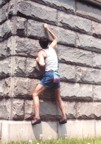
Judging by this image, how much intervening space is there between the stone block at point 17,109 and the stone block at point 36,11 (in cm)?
156

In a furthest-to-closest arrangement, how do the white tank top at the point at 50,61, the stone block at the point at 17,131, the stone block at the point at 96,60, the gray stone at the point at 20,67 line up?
1. the stone block at the point at 96,60
2. the white tank top at the point at 50,61
3. the gray stone at the point at 20,67
4. the stone block at the point at 17,131

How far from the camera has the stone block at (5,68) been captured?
262 inches

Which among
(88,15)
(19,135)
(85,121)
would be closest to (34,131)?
(19,135)

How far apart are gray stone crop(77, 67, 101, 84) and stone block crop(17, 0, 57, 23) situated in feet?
3.90

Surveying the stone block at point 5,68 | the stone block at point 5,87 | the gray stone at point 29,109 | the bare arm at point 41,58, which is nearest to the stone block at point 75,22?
the bare arm at point 41,58

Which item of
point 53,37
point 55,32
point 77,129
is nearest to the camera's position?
point 53,37

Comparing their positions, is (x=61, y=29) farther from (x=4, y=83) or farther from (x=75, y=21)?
(x=4, y=83)

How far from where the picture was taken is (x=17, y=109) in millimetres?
6488

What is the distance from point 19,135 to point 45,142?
46 cm

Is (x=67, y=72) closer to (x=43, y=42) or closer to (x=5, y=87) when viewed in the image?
(x=43, y=42)

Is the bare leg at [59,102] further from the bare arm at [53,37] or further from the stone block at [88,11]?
the stone block at [88,11]

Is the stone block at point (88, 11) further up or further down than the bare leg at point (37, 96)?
further up

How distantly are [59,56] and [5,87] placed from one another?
4.24ft

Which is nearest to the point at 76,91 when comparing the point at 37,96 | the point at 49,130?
the point at 49,130
